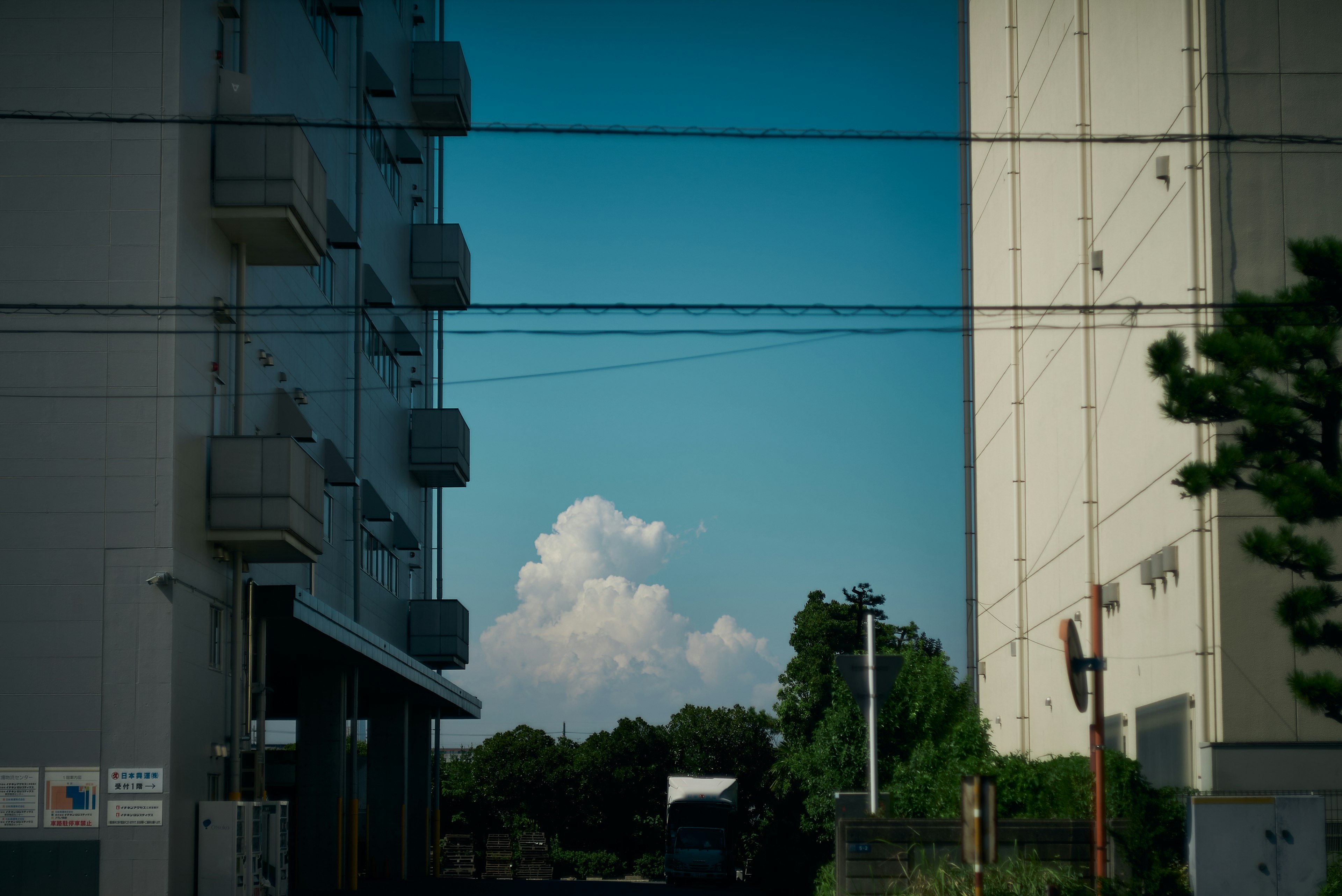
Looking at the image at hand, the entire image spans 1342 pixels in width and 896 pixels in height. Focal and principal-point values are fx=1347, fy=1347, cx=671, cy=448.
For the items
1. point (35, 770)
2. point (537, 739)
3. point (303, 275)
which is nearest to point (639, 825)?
point (537, 739)

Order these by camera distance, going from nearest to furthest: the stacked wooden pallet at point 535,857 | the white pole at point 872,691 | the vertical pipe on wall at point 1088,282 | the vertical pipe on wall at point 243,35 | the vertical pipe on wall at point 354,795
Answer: the white pole at point 872,691 → the vertical pipe on wall at point 243,35 → the vertical pipe on wall at point 1088,282 → the vertical pipe on wall at point 354,795 → the stacked wooden pallet at point 535,857

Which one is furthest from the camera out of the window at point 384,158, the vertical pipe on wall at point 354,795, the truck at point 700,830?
the truck at point 700,830

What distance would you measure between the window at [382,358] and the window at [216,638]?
1349cm

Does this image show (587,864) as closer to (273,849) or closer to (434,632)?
(434,632)

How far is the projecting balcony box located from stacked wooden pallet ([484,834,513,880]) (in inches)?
1768

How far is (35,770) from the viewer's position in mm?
19016

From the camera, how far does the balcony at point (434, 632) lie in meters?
41.0

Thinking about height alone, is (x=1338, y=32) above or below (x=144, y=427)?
above

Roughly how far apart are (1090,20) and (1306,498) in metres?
17.3

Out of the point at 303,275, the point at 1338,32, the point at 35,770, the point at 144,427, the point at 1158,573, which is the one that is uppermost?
the point at 1338,32

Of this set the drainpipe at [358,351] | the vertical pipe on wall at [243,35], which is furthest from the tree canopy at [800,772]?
the vertical pipe on wall at [243,35]

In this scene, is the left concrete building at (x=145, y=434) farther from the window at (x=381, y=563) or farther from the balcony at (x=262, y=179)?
the window at (x=381, y=563)

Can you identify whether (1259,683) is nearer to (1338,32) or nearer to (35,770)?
(1338,32)

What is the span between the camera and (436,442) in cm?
4119
